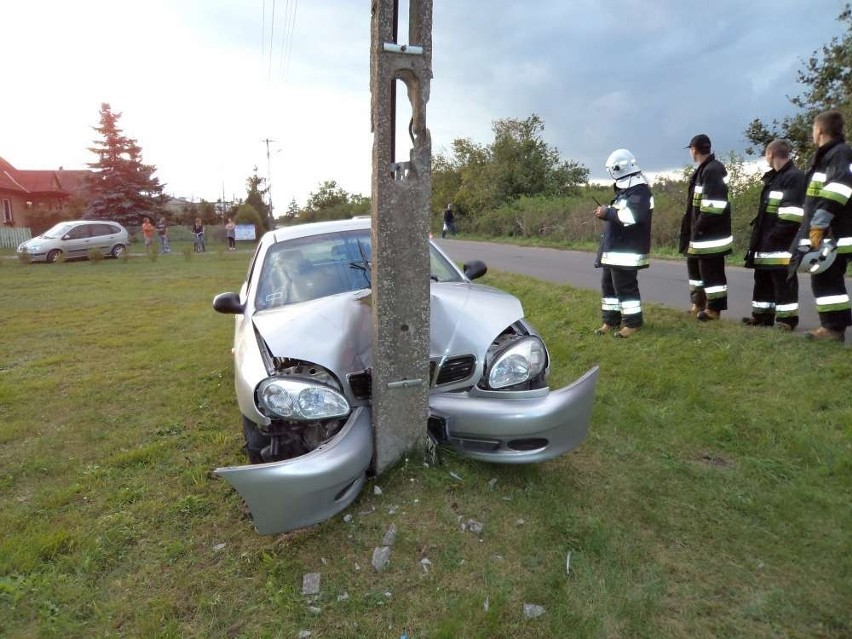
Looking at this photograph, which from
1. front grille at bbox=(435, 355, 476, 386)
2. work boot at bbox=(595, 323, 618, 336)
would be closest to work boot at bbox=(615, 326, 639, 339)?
work boot at bbox=(595, 323, 618, 336)

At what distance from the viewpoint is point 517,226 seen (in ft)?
97.3

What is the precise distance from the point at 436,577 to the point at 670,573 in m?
1.08

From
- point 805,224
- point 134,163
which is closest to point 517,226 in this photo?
point 805,224

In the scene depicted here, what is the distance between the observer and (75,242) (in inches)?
868

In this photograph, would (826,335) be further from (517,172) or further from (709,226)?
(517,172)

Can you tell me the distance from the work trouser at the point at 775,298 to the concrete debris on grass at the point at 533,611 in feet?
15.3

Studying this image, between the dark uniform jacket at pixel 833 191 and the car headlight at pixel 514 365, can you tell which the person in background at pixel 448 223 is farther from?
the car headlight at pixel 514 365

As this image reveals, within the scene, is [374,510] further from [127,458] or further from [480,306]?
[127,458]

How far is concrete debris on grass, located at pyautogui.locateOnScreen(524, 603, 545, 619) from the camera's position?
2.39 metres

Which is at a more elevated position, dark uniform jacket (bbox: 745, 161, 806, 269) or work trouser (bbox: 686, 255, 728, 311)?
dark uniform jacket (bbox: 745, 161, 806, 269)

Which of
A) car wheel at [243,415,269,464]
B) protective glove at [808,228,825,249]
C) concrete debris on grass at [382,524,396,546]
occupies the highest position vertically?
protective glove at [808,228,825,249]

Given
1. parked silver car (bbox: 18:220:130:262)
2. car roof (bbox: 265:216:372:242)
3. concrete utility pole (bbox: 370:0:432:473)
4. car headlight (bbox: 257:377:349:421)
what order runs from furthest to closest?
parked silver car (bbox: 18:220:130:262) → car roof (bbox: 265:216:372:242) → car headlight (bbox: 257:377:349:421) → concrete utility pole (bbox: 370:0:432:473)

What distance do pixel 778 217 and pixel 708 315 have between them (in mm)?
1203

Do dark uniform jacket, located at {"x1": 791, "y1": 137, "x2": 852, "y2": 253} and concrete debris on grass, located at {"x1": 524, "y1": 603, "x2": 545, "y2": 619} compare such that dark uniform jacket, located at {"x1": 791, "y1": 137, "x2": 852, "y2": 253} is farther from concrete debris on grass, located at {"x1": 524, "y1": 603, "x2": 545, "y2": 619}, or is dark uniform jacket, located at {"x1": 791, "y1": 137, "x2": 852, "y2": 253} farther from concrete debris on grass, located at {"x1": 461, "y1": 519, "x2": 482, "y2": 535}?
concrete debris on grass, located at {"x1": 524, "y1": 603, "x2": 545, "y2": 619}
